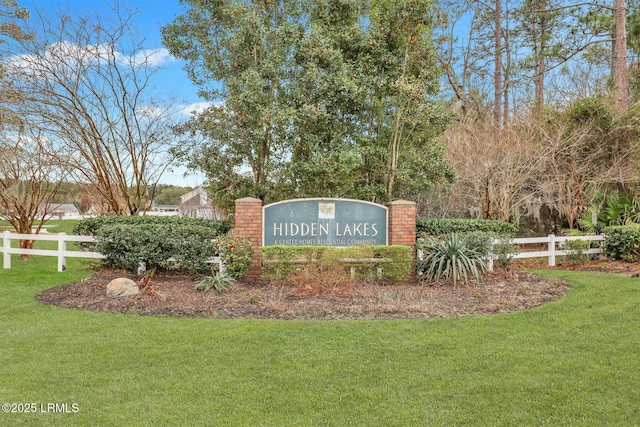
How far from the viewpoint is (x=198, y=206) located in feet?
74.1

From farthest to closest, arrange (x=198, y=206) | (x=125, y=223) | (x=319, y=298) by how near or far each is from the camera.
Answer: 1. (x=198, y=206)
2. (x=125, y=223)
3. (x=319, y=298)

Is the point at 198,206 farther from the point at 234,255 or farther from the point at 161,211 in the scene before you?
the point at 161,211

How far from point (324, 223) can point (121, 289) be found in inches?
158

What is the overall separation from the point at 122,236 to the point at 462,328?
21.5 feet

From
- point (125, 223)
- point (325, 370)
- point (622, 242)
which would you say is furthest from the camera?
point (622, 242)

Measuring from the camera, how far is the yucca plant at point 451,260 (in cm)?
801

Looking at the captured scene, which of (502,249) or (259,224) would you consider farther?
(502,249)

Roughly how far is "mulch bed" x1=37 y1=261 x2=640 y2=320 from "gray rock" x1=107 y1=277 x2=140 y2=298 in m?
0.11

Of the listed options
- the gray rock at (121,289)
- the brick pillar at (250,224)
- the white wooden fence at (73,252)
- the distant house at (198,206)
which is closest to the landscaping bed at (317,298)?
the gray rock at (121,289)

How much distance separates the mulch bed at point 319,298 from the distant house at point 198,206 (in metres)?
12.1

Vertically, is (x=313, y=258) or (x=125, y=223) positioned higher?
(x=125, y=223)

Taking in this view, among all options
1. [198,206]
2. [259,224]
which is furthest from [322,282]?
[198,206]

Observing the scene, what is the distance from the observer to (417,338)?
4.98 meters

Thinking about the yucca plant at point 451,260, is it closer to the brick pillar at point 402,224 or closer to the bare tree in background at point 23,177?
the brick pillar at point 402,224
